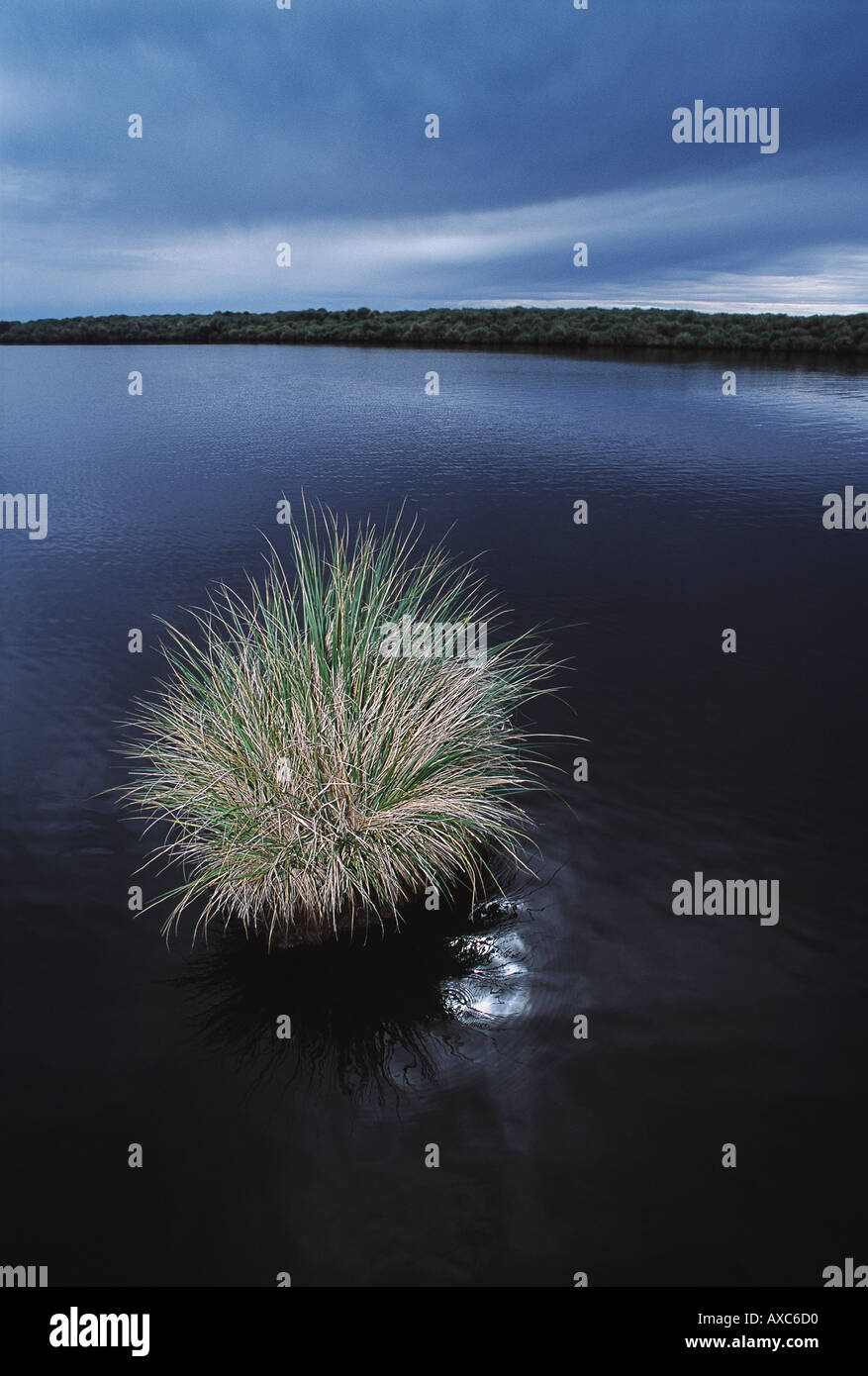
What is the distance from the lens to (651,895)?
227 inches

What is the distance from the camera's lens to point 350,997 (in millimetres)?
4840

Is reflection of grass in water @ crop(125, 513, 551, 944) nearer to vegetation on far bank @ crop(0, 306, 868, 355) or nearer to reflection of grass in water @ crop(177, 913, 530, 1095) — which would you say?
reflection of grass in water @ crop(177, 913, 530, 1095)

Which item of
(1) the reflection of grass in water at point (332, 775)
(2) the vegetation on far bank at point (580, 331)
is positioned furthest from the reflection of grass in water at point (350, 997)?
(2) the vegetation on far bank at point (580, 331)

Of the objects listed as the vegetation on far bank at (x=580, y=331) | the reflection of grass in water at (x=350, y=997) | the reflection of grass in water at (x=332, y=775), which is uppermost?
the vegetation on far bank at (x=580, y=331)

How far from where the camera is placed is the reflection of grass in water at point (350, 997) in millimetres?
4469

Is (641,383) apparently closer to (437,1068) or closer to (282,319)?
(437,1068)

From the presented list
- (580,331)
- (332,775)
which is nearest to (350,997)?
(332,775)

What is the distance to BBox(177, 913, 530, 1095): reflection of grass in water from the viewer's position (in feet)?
14.7

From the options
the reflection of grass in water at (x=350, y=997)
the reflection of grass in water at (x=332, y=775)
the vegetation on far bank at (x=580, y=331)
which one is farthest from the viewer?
the vegetation on far bank at (x=580, y=331)

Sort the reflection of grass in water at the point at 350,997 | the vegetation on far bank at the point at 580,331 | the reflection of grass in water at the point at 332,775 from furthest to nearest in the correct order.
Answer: the vegetation on far bank at the point at 580,331, the reflection of grass in water at the point at 332,775, the reflection of grass in water at the point at 350,997

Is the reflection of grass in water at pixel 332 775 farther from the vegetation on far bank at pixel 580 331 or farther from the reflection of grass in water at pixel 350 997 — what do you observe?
the vegetation on far bank at pixel 580 331

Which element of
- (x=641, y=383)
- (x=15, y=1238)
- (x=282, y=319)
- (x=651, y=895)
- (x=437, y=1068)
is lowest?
(x=15, y=1238)

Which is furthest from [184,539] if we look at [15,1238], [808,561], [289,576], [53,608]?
[15,1238]
